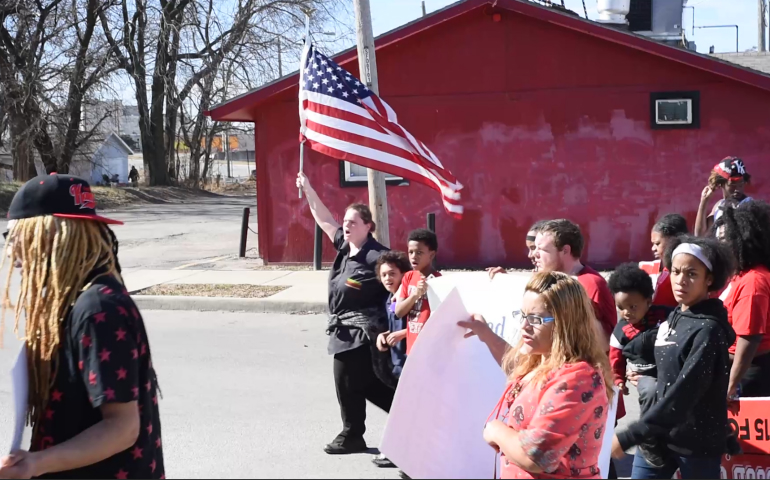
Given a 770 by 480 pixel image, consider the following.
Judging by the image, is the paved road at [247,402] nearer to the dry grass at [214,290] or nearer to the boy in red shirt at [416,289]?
the boy in red shirt at [416,289]

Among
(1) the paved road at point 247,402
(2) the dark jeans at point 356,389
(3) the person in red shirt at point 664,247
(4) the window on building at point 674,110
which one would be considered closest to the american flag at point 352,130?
(1) the paved road at point 247,402

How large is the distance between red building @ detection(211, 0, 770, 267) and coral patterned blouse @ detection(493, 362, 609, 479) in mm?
12505

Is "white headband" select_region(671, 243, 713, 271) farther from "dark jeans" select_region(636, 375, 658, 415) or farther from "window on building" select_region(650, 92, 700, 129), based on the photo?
"window on building" select_region(650, 92, 700, 129)

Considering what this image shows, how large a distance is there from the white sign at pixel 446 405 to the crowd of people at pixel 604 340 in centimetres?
11

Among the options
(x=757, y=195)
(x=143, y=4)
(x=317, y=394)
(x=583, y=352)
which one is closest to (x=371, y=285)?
(x=317, y=394)

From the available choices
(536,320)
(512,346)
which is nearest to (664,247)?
(512,346)

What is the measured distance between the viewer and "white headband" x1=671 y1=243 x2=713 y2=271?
360 cm

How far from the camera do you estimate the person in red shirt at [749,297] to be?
4.02m

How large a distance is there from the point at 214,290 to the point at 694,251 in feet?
33.3

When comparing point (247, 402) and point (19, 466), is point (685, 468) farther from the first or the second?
point (247, 402)

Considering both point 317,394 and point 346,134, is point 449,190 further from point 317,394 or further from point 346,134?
point 317,394

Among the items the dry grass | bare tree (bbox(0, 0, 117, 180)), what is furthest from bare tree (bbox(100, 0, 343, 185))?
the dry grass

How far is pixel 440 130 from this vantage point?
1518 cm

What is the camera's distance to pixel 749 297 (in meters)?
4.02
